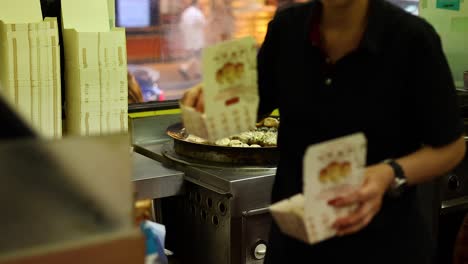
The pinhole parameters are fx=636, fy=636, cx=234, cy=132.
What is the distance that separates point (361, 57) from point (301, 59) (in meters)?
0.16

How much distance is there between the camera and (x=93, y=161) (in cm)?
78

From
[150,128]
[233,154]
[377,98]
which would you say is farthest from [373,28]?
[150,128]

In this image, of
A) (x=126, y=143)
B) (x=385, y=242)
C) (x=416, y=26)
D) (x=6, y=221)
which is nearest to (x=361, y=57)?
(x=416, y=26)

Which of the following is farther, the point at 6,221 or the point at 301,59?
the point at 301,59

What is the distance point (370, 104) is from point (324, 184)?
342mm

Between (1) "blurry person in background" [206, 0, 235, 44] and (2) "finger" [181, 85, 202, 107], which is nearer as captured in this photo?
(2) "finger" [181, 85, 202, 107]

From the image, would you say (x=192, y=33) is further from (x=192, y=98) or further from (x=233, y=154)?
(x=192, y=98)

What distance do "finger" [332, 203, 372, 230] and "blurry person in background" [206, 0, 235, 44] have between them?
1930 mm

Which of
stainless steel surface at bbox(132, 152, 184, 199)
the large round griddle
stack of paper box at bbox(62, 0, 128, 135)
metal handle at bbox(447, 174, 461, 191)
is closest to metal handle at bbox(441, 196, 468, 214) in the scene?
metal handle at bbox(447, 174, 461, 191)

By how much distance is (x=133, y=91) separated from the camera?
2.93 meters

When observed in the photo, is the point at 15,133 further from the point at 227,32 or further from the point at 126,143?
the point at 227,32

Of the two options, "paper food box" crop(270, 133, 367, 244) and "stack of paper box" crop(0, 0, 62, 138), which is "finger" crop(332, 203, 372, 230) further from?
"stack of paper box" crop(0, 0, 62, 138)

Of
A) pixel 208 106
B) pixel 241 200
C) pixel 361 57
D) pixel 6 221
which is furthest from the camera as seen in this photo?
pixel 241 200

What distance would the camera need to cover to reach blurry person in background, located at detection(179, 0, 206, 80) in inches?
118
